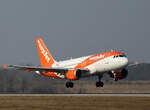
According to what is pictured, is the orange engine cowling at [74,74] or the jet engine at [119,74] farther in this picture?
the jet engine at [119,74]

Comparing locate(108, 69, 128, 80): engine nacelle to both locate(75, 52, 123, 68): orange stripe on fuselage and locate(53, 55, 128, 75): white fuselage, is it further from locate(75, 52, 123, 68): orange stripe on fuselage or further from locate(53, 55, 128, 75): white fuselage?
locate(75, 52, 123, 68): orange stripe on fuselage

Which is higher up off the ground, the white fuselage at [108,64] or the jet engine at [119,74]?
the white fuselage at [108,64]

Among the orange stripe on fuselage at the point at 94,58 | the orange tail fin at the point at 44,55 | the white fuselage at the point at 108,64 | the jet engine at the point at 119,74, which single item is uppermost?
the orange tail fin at the point at 44,55

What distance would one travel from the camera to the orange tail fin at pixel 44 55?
228ft

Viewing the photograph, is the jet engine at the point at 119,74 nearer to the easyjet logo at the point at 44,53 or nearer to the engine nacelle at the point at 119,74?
the engine nacelle at the point at 119,74

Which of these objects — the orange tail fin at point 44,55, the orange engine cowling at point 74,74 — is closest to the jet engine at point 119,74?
the orange engine cowling at point 74,74

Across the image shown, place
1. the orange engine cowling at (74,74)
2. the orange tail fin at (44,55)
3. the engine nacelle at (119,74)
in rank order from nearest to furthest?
the orange engine cowling at (74,74)
the engine nacelle at (119,74)
the orange tail fin at (44,55)

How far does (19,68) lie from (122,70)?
15.1 m

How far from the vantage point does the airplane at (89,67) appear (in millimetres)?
57219

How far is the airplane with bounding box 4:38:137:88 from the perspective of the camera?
188 feet

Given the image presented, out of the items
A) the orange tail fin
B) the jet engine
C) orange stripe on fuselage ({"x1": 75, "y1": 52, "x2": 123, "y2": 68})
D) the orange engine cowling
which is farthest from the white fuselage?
the orange tail fin

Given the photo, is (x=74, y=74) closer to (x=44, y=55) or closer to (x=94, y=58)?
(x=94, y=58)

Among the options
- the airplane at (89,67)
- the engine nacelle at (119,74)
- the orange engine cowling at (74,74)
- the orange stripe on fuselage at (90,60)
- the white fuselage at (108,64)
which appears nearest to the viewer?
the white fuselage at (108,64)

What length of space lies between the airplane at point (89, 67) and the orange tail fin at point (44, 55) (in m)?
1.43
